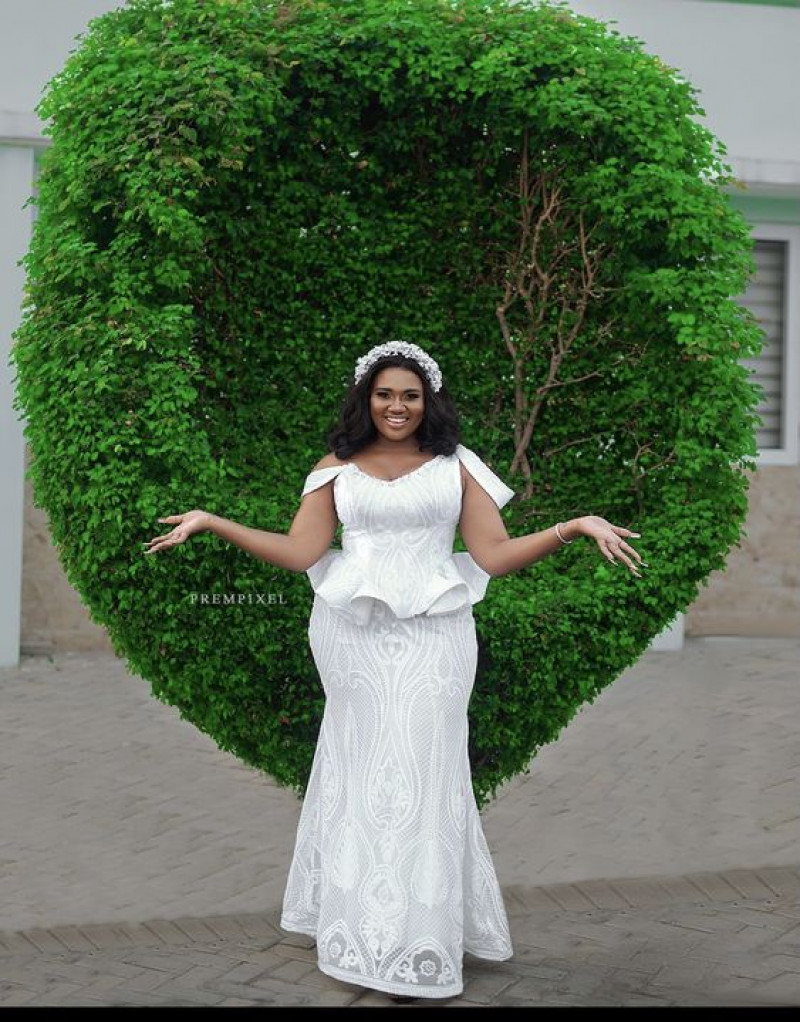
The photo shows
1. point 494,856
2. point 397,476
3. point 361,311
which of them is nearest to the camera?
point 397,476

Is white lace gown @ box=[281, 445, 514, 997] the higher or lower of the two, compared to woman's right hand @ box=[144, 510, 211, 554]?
lower

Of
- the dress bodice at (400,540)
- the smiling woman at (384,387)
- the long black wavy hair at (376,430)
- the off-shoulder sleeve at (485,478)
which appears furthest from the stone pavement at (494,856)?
the long black wavy hair at (376,430)

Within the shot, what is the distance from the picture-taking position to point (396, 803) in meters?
4.74

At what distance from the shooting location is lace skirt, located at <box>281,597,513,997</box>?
15.4 ft

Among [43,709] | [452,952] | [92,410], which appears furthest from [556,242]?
[43,709]

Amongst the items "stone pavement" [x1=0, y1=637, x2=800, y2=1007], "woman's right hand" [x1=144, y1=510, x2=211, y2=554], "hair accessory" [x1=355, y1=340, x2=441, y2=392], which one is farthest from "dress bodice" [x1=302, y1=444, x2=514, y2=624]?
"stone pavement" [x1=0, y1=637, x2=800, y2=1007]

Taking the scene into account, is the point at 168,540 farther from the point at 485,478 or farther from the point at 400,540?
the point at 485,478

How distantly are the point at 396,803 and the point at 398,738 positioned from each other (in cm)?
19

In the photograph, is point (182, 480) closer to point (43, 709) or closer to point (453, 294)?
point (453, 294)

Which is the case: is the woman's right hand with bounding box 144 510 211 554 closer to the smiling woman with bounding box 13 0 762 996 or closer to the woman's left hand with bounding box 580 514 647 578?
the smiling woman with bounding box 13 0 762 996

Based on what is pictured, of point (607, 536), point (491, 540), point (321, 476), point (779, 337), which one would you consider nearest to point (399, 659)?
point (491, 540)

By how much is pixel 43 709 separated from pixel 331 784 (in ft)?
15.1

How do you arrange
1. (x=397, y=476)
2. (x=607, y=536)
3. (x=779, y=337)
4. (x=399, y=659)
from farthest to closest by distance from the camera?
(x=779, y=337)
(x=397, y=476)
(x=399, y=659)
(x=607, y=536)

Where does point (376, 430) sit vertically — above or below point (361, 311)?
below
